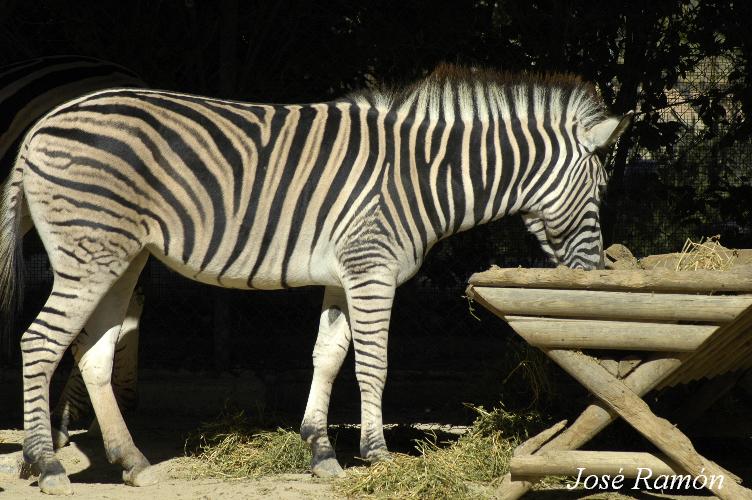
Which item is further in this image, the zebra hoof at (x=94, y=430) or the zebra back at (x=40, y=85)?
the zebra hoof at (x=94, y=430)

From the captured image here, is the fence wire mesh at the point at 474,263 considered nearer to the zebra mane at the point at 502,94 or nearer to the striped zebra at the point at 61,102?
the striped zebra at the point at 61,102

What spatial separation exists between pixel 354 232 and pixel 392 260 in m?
0.25

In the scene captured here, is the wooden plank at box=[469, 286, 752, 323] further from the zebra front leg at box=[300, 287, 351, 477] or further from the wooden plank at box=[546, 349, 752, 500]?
the zebra front leg at box=[300, 287, 351, 477]

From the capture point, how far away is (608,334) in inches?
175

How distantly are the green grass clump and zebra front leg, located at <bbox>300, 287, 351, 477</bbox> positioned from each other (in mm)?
144

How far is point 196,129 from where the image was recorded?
5195mm

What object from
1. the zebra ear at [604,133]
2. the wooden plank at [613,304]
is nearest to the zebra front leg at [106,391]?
the wooden plank at [613,304]

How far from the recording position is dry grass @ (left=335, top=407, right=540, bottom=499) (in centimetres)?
477

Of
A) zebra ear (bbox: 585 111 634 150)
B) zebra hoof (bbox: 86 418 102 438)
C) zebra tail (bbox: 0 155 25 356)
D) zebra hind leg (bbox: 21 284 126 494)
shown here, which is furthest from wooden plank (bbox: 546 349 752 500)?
zebra hoof (bbox: 86 418 102 438)

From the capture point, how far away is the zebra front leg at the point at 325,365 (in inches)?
212

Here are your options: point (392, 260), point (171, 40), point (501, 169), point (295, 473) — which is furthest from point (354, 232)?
point (171, 40)

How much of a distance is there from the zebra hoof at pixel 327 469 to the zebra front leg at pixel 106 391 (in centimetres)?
89

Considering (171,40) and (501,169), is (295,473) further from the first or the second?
(171,40)

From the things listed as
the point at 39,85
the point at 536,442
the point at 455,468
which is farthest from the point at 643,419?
the point at 39,85
